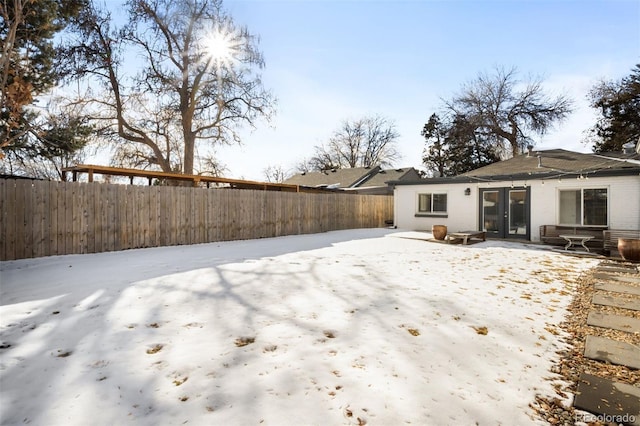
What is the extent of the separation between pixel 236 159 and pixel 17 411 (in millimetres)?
19281

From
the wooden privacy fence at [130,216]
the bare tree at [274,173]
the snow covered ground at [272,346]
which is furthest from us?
the bare tree at [274,173]

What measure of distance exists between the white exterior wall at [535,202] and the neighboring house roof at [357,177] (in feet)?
35.9

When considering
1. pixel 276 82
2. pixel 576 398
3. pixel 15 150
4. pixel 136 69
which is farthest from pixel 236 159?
pixel 576 398

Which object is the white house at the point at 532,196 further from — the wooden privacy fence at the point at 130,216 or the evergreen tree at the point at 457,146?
the evergreen tree at the point at 457,146

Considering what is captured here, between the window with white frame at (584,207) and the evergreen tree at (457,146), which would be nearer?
the window with white frame at (584,207)

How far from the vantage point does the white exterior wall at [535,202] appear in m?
9.75

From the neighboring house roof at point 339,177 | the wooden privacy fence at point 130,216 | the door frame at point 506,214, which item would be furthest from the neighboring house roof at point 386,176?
the wooden privacy fence at point 130,216

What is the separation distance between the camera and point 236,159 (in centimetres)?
2025

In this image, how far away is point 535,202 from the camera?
1140 centimetres

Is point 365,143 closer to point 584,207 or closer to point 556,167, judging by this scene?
point 556,167

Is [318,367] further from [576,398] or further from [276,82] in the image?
[276,82]

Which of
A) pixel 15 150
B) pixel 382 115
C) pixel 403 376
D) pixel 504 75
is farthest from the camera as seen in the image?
pixel 382 115

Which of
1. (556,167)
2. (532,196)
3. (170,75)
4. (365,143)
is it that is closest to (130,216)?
(170,75)

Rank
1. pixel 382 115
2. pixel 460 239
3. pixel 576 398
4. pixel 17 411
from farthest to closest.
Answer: pixel 382 115, pixel 460 239, pixel 576 398, pixel 17 411
